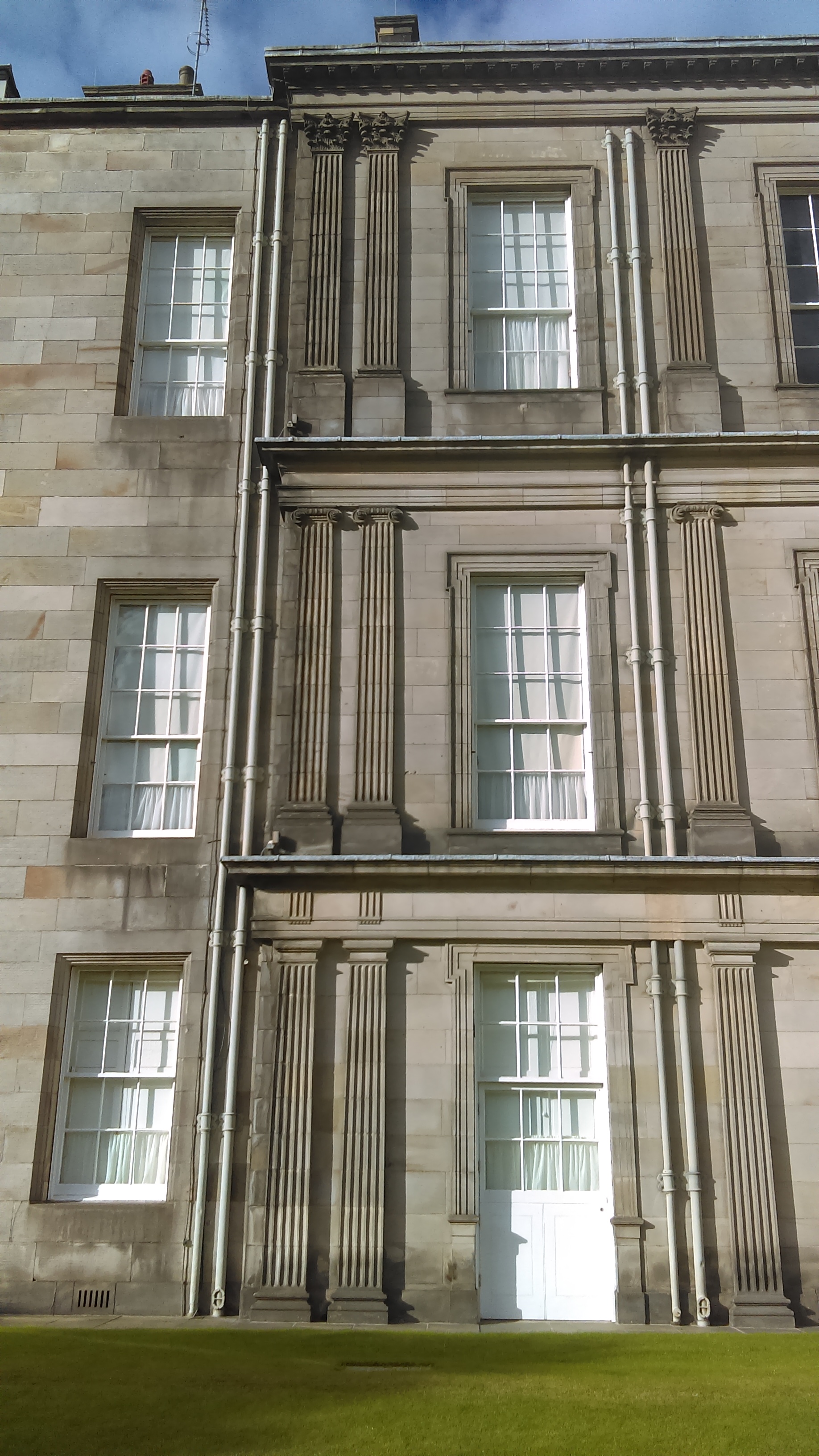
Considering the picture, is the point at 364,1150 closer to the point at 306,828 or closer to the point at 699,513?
the point at 306,828

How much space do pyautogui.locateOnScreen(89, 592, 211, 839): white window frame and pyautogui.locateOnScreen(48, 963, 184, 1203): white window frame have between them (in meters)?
1.45

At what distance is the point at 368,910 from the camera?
42.3ft

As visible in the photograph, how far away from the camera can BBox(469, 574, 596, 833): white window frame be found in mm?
13625

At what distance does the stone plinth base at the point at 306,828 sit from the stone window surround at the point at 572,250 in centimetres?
553

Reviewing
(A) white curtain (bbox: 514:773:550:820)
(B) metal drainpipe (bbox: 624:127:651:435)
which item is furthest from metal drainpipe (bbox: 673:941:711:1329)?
(B) metal drainpipe (bbox: 624:127:651:435)

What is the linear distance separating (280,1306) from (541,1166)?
9.27 feet

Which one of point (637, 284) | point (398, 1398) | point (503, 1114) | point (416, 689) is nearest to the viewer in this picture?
point (398, 1398)

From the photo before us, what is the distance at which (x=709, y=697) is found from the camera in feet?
45.0

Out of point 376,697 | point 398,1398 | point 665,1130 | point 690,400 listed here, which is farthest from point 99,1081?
point 690,400

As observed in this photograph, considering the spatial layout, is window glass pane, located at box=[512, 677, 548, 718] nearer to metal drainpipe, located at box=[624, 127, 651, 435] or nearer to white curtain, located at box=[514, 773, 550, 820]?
white curtain, located at box=[514, 773, 550, 820]

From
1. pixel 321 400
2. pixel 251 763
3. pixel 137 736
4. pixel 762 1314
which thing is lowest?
pixel 762 1314

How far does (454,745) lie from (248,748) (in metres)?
2.28

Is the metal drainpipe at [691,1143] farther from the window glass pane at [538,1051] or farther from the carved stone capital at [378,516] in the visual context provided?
the carved stone capital at [378,516]

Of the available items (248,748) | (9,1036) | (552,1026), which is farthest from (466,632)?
(9,1036)
